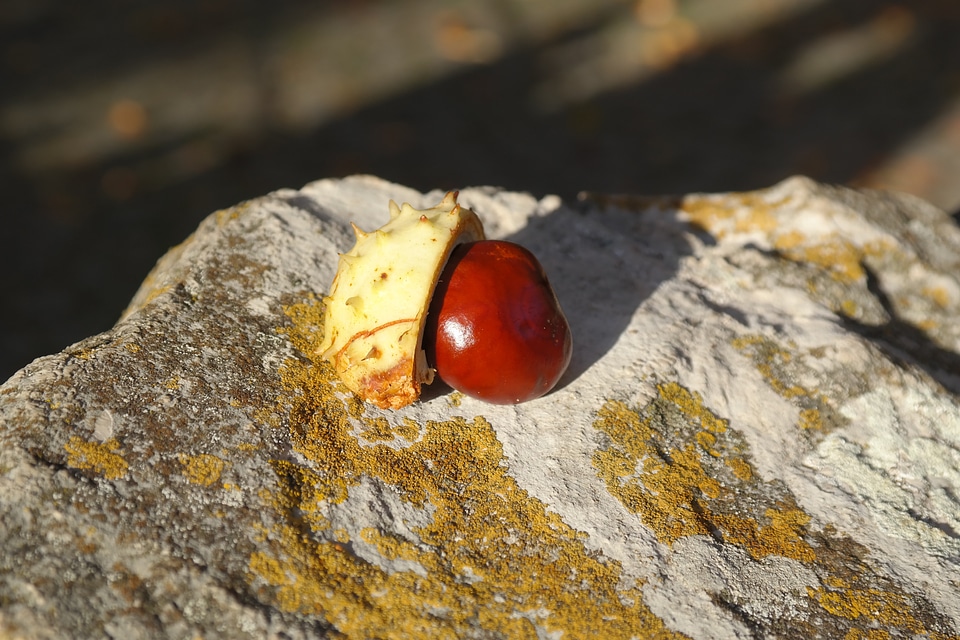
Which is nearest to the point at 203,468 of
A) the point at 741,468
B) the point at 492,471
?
the point at 492,471

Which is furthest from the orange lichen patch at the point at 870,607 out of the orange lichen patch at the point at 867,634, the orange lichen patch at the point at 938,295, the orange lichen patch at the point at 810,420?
the orange lichen patch at the point at 938,295

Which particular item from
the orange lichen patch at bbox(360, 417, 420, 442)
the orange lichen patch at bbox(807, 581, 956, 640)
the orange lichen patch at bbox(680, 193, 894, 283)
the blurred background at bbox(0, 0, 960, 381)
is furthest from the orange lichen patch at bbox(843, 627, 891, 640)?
the blurred background at bbox(0, 0, 960, 381)

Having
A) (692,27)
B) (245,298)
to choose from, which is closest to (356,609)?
(245,298)

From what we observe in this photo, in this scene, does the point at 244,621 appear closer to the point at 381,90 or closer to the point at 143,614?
the point at 143,614

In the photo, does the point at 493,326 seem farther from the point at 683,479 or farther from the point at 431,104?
the point at 431,104

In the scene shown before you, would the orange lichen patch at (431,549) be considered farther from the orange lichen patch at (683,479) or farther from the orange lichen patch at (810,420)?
the orange lichen patch at (810,420)

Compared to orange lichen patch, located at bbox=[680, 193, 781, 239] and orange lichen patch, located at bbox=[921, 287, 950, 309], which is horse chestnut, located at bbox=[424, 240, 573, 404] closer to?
orange lichen patch, located at bbox=[680, 193, 781, 239]

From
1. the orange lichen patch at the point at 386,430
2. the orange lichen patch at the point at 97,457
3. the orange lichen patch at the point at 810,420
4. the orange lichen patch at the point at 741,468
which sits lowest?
the orange lichen patch at the point at 810,420
